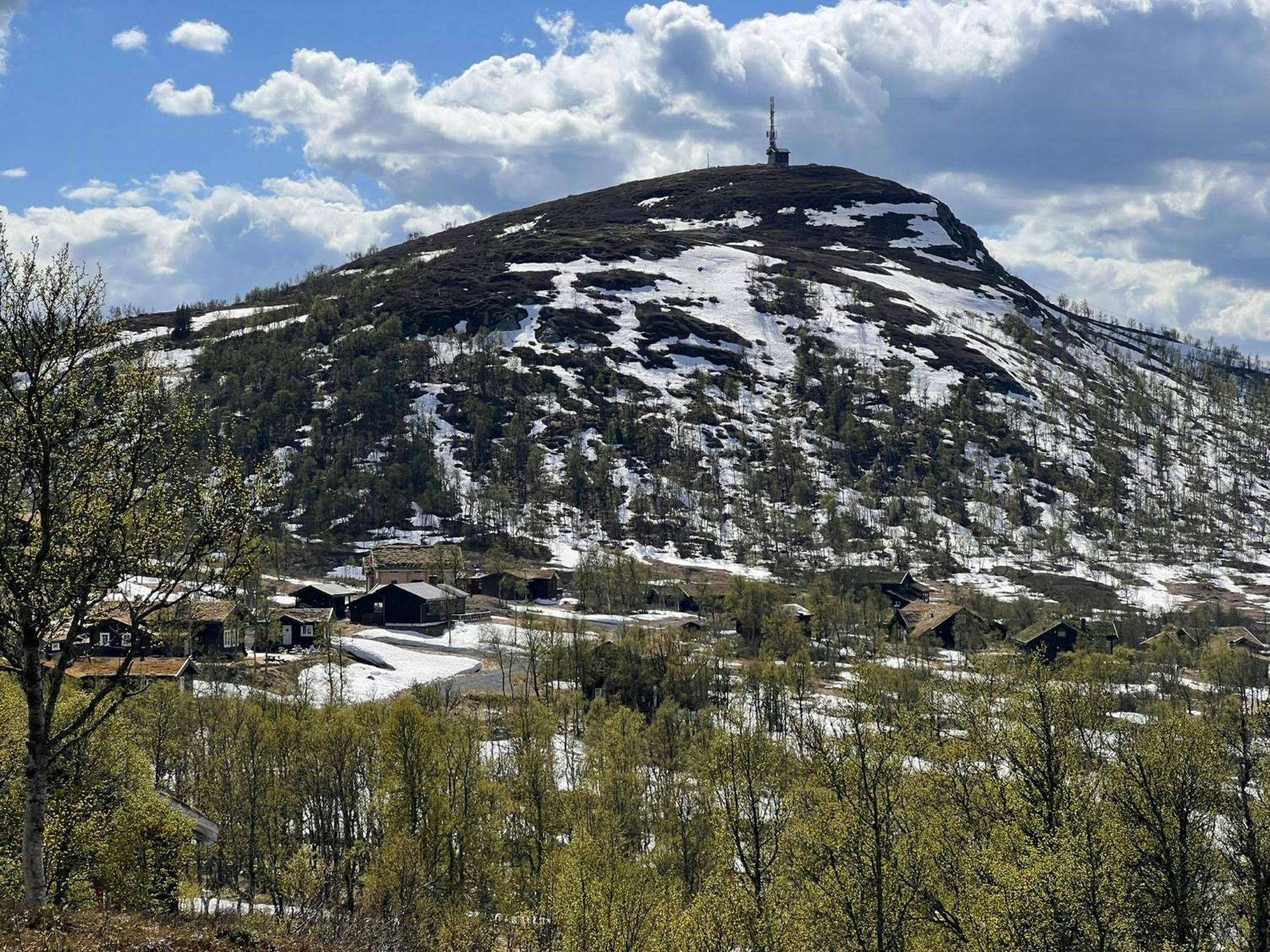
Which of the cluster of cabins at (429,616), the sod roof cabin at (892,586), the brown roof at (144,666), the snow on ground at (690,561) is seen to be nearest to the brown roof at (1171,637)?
the cluster of cabins at (429,616)

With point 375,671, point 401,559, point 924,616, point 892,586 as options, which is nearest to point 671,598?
point 924,616

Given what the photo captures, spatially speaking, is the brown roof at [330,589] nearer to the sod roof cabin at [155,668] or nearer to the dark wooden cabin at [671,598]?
the dark wooden cabin at [671,598]

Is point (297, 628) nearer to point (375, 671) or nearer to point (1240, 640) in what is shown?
point (375, 671)

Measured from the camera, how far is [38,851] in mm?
19328

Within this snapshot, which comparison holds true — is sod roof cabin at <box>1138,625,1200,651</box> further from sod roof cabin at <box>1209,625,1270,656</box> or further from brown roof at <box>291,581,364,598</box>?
brown roof at <box>291,581,364,598</box>

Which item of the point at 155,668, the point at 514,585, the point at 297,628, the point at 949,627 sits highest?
the point at 155,668

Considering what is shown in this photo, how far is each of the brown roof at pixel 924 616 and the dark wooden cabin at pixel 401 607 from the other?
60.4 meters

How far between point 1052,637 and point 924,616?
2011 cm

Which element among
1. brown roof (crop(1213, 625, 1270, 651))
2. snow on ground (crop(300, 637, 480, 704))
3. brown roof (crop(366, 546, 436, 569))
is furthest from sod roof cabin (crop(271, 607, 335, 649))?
brown roof (crop(1213, 625, 1270, 651))

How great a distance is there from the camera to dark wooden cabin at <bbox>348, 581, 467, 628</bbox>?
120 metres

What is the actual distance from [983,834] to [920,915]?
21.0 ft

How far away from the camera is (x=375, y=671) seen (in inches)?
3752

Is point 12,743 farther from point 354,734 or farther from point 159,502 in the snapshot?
point 354,734

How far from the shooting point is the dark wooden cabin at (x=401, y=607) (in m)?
120
